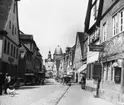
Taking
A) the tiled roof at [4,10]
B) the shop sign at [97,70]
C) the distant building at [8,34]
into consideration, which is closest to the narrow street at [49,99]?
the shop sign at [97,70]

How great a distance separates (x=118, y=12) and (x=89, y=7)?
9783 mm

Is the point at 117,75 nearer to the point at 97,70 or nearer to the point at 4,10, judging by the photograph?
the point at 97,70

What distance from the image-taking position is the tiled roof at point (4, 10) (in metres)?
27.6

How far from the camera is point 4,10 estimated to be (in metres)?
29.2

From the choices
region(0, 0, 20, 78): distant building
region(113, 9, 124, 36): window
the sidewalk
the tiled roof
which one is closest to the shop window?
the sidewalk

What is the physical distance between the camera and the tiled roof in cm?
2763

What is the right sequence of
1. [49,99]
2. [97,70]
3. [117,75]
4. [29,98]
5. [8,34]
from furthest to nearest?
[8,34]
[97,70]
[29,98]
[49,99]
[117,75]

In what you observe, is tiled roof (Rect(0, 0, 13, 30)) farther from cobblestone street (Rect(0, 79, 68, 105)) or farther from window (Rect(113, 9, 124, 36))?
window (Rect(113, 9, 124, 36))

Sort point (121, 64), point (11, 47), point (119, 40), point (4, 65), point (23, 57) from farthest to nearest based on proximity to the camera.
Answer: point (23, 57), point (11, 47), point (4, 65), point (119, 40), point (121, 64)

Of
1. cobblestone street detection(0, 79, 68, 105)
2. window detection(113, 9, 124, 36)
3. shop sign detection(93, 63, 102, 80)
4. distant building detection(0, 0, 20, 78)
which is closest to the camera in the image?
cobblestone street detection(0, 79, 68, 105)

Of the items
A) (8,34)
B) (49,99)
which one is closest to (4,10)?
(8,34)

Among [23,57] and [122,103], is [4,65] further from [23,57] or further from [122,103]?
[122,103]

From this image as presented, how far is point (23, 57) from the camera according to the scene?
41938 millimetres

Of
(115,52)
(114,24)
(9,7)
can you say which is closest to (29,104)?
(115,52)
